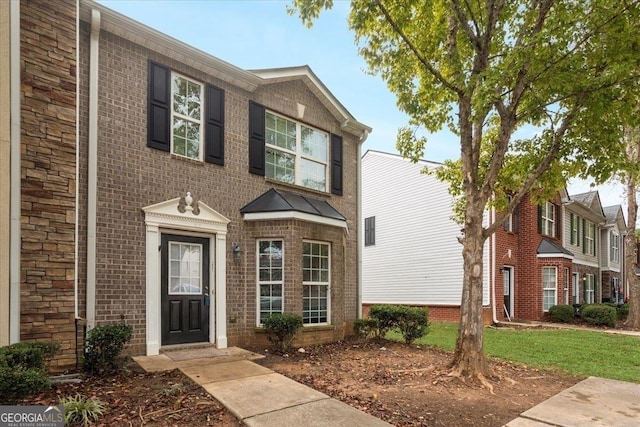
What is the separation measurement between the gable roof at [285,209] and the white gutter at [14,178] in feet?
13.8

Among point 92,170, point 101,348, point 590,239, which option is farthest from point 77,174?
point 590,239

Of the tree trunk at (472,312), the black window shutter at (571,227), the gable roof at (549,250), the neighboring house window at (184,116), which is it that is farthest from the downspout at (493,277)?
the neighboring house window at (184,116)

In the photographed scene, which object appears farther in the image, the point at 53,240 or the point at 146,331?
the point at 146,331

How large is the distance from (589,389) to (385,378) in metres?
3.08

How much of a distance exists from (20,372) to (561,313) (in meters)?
18.5

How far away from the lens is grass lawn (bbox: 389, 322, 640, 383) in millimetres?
7691

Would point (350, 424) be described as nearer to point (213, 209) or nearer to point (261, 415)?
point (261, 415)

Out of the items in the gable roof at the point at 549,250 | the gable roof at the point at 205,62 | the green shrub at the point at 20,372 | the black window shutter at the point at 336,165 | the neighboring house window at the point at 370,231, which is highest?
the gable roof at the point at 205,62

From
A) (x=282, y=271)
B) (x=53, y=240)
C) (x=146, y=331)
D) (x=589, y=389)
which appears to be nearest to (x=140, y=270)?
(x=146, y=331)

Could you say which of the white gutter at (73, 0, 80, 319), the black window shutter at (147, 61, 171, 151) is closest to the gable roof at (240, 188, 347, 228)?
the black window shutter at (147, 61, 171, 151)

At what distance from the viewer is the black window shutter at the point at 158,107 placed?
7.26m

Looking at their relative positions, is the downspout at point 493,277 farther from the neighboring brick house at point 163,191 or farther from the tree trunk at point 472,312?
the tree trunk at point 472,312

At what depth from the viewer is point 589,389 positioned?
19.6 ft

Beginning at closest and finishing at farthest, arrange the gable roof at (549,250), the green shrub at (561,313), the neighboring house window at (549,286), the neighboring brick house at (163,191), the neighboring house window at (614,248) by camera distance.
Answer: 1. the neighboring brick house at (163,191)
2. the green shrub at (561,313)
3. the gable roof at (549,250)
4. the neighboring house window at (549,286)
5. the neighboring house window at (614,248)
